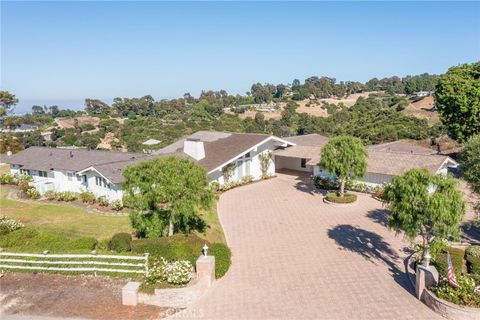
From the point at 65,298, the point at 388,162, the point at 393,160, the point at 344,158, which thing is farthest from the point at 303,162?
the point at 65,298

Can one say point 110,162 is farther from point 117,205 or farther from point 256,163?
point 256,163

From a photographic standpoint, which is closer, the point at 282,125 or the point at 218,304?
the point at 218,304

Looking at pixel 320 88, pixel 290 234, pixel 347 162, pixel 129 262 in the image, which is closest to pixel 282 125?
pixel 320 88

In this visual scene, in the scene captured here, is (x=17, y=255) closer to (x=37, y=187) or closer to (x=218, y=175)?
(x=37, y=187)

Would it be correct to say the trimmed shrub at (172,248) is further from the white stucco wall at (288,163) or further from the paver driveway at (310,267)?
the white stucco wall at (288,163)

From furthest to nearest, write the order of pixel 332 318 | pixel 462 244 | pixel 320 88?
pixel 320 88
pixel 462 244
pixel 332 318

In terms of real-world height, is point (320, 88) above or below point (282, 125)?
above

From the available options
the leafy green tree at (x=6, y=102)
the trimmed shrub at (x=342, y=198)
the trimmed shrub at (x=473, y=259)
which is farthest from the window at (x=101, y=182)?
the leafy green tree at (x=6, y=102)
